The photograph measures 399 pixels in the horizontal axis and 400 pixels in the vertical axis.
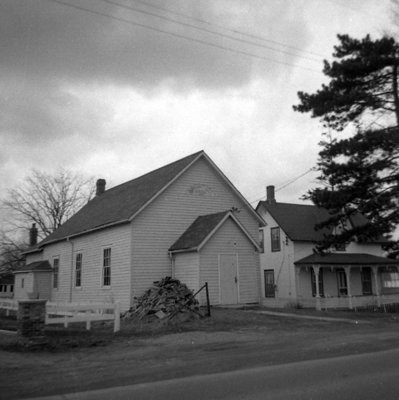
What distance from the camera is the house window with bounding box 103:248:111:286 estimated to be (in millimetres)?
23109

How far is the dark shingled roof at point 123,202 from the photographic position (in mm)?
22453

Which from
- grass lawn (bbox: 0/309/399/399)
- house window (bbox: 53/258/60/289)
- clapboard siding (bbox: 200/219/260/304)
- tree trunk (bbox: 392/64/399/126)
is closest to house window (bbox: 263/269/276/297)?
clapboard siding (bbox: 200/219/260/304)

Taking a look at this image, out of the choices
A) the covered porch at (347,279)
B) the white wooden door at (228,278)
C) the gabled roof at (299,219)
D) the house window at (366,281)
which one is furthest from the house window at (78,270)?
the house window at (366,281)

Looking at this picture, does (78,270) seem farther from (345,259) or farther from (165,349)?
(345,259)

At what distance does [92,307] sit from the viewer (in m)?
15.3

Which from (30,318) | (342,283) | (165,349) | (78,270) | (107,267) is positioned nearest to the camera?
(165,349)

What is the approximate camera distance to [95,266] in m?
24.4

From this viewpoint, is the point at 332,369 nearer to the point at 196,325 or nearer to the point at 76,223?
the point at 196,325

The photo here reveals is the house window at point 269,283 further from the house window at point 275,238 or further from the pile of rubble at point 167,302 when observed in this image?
the pile of rubble at point 167,302

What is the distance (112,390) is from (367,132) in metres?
17.5

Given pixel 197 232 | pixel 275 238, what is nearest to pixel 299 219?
pixel 275 238

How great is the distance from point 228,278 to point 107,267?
6.11 metres

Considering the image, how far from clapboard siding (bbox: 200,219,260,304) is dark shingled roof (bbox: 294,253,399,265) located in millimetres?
8233

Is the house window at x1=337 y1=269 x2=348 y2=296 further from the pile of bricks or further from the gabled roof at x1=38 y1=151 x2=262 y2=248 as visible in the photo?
the pile of bricks
